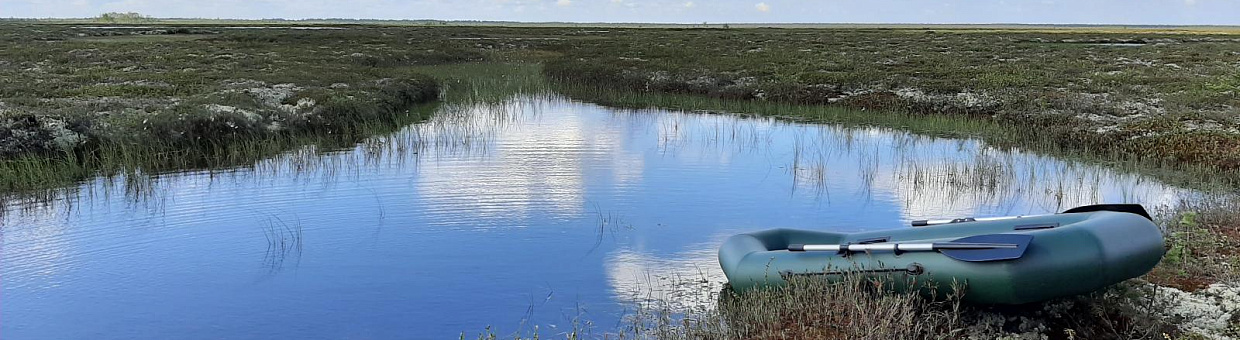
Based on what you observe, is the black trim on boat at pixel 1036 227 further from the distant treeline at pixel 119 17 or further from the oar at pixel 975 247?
the distant treeline at pixel 119 17

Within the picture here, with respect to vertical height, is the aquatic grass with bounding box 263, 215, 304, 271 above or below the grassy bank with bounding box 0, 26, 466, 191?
below

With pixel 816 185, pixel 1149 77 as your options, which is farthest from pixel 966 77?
pixel 816 185

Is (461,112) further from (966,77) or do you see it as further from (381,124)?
(966,77)

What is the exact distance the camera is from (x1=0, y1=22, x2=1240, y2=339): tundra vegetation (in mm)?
7281

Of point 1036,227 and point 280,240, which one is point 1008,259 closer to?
point 1036,227

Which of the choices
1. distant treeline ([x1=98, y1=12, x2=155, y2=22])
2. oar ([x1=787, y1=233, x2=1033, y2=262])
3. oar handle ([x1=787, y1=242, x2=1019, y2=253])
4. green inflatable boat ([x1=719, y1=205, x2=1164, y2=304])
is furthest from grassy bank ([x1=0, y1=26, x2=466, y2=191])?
distant treeline ([x1=98, y1=12, x2=155, y2=22])

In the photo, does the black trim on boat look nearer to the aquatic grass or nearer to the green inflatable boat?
the green inflatable boat

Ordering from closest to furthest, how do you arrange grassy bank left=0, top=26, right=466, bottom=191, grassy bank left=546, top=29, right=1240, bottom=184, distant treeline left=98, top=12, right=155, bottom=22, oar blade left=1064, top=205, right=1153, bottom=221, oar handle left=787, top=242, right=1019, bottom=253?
oar handle left=787, top=242, right=1019, bottom=253 → oar blade left=1064, top=205, right=1153, bottom=221 → grassy bank left=0, top=26, right=466, bottom=191 → grassy bank left=546, top=29, right=1240, bottom=184 → distant treeline left=98, top=12, right=155, bottom=22

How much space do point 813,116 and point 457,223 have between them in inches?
551

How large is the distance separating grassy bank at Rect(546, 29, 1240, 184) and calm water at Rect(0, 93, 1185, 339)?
211cm

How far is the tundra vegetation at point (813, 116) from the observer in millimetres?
7281

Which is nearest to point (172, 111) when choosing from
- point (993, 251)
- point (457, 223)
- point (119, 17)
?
point (457, 223)

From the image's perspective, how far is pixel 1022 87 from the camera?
26406mm

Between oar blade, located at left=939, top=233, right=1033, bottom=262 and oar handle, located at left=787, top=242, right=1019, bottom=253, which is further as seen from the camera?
oar handle, located at left=787, top=242, right=1019, bottom=253
